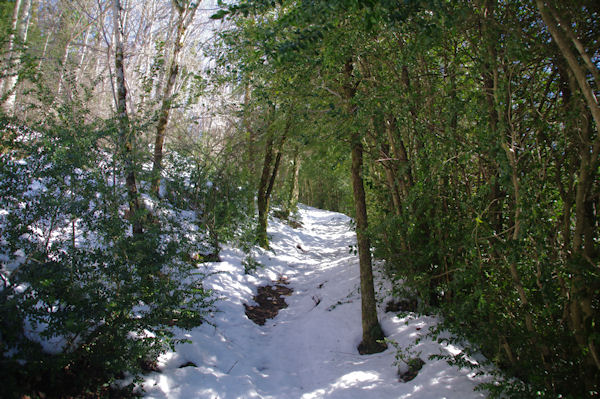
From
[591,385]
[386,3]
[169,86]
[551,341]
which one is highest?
[169,86]

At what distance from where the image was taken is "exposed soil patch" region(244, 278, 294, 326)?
6868 mm

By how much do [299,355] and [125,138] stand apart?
4.01 meters

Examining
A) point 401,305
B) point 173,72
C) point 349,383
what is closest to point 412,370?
point 349,383

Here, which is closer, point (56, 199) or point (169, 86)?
point (56, 199)

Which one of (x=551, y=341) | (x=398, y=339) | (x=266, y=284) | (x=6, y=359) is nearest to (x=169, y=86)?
(x=266, y=284)

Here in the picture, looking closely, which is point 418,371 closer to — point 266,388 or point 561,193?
point 266,388

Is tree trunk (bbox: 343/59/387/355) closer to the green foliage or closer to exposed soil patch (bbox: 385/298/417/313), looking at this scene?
exposed soil patch (bbox: 385/298/417/313)

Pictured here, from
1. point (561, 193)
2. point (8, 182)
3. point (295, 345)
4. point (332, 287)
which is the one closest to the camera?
point (561, 193)

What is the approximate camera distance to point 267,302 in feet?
25.5

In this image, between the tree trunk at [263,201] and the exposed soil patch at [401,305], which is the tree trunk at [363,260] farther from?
the tree trunk at [263,201]

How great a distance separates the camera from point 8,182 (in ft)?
10.5

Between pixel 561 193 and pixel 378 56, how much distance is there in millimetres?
3058

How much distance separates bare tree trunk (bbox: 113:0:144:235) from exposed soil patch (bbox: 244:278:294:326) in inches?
122

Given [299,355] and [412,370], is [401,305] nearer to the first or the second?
[412,370]
